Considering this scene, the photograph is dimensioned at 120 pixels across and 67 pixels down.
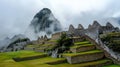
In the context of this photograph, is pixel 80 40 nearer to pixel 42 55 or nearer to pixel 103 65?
pixel 42 55

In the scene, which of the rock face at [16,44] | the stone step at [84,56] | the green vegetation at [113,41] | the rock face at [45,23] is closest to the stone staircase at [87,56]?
the stone step at [84,56]

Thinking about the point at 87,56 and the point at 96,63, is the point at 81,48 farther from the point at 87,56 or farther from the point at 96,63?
the point at 96,63

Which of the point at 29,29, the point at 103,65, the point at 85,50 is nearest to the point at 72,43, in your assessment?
the point at 85,50

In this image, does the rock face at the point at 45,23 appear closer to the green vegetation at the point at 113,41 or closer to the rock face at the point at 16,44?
the rock face at the point at 16,44

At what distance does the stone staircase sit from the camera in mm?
36469

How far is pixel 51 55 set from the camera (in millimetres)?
44312

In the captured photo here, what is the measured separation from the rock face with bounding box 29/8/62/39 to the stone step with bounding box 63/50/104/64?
74.4 metres

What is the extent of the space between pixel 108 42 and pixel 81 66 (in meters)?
9.57

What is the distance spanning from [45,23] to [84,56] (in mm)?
86516

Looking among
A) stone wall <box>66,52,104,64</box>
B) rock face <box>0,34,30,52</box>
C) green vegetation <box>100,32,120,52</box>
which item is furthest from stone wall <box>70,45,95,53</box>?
rock face <box>0,34,30,52</box>

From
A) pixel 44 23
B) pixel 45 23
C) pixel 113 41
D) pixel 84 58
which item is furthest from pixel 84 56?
pixel 44 23

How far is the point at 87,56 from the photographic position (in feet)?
123

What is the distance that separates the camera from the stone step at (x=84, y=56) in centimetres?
3666

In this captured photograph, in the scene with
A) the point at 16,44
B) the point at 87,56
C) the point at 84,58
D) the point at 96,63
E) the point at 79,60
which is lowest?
the point at 96,63
